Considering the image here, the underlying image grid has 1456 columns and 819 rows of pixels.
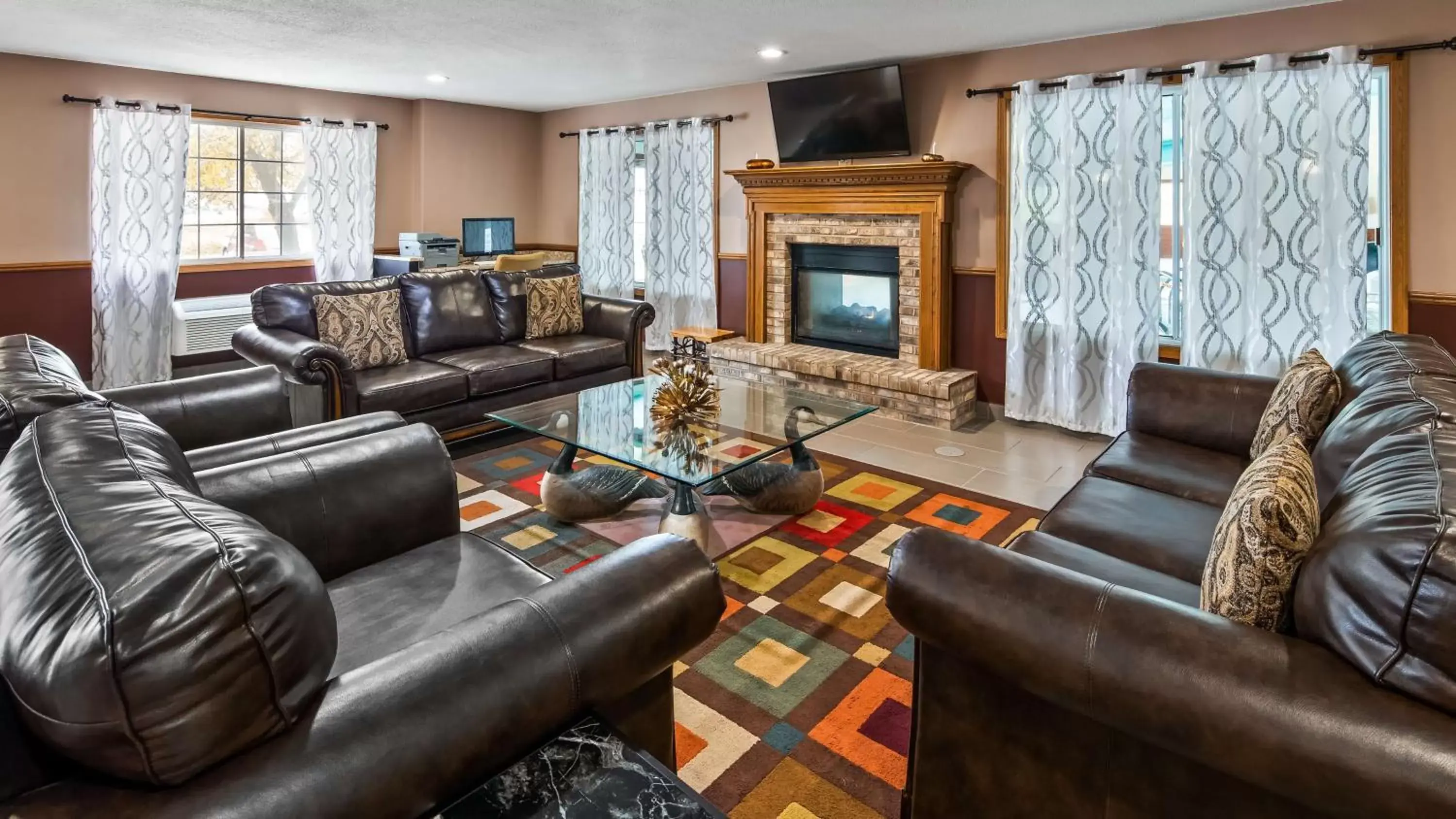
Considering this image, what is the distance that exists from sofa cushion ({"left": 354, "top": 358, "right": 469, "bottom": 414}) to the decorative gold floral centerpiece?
1455 millimetres

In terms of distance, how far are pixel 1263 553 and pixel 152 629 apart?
150cm

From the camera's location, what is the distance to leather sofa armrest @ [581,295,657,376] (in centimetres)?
534

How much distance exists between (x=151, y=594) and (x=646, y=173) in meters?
6.48

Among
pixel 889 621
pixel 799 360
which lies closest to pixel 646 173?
pixel 799 360

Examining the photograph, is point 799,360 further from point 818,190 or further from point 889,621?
point 889,621

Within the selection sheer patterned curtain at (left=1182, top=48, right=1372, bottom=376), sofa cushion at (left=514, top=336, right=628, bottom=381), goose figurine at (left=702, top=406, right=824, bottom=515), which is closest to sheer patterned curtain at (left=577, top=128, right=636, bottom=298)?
sofa cushion at (left=514, top=336, right=628, bottom=381)

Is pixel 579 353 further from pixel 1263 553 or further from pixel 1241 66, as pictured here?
pixel 1263 553

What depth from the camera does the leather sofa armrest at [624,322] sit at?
17.5ft

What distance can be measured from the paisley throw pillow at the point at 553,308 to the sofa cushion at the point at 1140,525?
3.67m

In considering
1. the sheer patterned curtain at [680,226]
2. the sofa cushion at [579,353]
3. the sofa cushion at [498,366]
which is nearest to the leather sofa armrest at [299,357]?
the sofa cushion at [498,366]

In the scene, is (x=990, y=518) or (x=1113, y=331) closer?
(x=990, y=518)

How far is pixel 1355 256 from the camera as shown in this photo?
3969 mm

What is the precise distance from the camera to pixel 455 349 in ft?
16.1

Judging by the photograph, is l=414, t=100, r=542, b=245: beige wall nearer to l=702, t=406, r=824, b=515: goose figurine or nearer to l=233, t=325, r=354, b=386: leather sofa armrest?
l=233, t=325, r=354, b=386: leather sofa armrest
